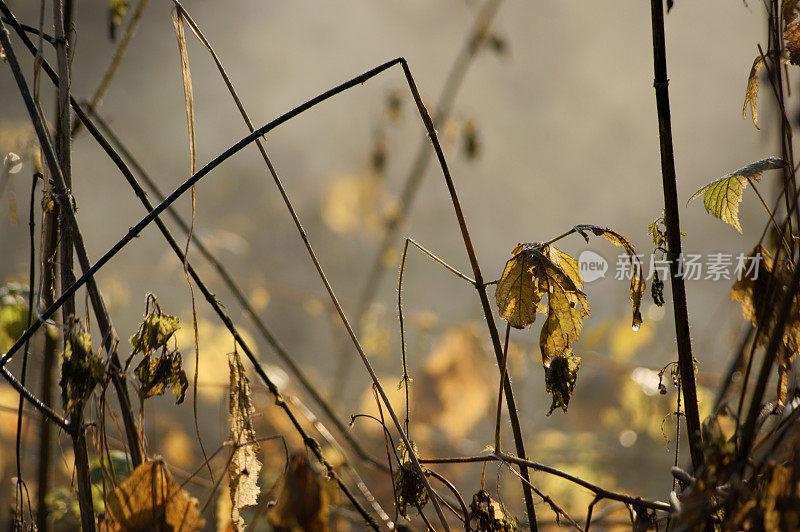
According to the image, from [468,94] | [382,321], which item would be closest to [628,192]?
[468,94]

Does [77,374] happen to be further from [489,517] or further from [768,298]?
[768,298]

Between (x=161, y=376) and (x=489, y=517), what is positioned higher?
(x=161, y=376)

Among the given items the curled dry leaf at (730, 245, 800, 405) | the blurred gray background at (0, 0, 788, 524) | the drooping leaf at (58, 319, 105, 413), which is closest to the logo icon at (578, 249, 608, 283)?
the curled dry leaf at (730, 245, 800, 405)

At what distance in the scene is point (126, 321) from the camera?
3178mm

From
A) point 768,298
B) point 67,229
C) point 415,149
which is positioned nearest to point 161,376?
point 67,229

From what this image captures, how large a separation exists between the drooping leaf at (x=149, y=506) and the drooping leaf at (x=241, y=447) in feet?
0.19

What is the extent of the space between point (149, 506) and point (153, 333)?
13 cm

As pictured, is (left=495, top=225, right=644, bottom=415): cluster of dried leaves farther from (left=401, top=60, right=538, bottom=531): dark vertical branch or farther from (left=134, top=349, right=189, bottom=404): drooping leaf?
(left=134, top=349, right=189, bottom=404): drooping leaf

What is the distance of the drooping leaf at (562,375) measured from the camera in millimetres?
540

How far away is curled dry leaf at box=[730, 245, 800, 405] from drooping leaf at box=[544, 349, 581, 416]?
167mm

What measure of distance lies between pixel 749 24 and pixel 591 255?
517cm

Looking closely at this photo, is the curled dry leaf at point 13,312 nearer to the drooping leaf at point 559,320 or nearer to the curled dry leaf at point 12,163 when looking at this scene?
the curled dry leaf at point 12,163

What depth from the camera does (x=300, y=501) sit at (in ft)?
1.33

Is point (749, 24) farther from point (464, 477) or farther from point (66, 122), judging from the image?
point (66, 122)
